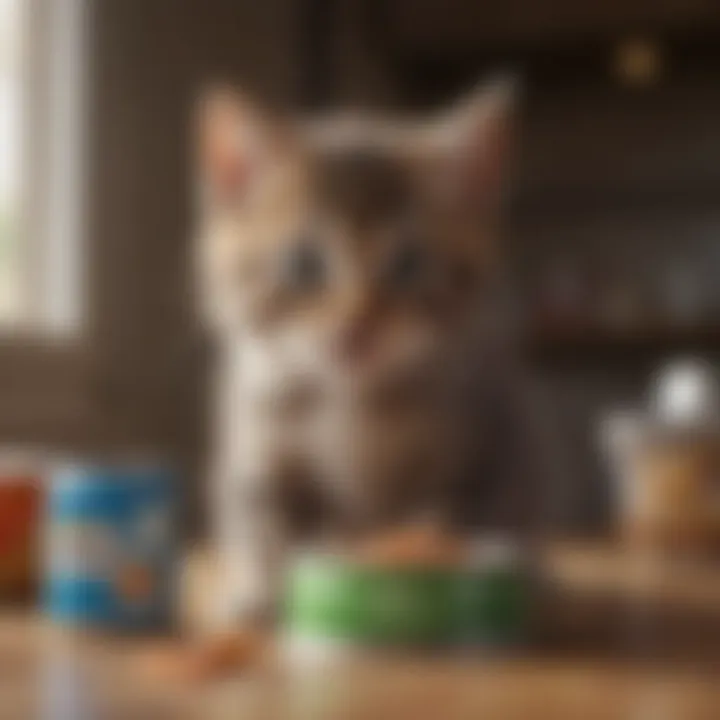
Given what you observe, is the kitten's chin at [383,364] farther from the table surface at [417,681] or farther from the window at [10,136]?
the window at [10,136]

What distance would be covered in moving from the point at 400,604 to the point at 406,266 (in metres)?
0.25

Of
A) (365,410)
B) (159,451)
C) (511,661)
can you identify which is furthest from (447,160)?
(159,451)

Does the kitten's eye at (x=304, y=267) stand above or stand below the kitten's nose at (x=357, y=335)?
above

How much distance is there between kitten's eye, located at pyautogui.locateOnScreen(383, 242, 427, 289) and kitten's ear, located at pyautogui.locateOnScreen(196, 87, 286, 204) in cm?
11

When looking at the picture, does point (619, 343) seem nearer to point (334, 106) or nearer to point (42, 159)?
point (334, 106)

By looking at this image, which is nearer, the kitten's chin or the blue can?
the blue can

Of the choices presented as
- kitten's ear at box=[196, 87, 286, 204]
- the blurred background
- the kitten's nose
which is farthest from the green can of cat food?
the blurred background

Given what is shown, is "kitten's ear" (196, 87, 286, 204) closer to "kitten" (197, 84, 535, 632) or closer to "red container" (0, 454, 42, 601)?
"kitten" (197, 84, 535, 632)

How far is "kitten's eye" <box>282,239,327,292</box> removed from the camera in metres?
0.91

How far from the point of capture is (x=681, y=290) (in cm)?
211

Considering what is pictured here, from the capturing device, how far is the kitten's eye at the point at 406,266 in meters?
0.91

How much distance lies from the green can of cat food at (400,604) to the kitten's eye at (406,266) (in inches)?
8.5

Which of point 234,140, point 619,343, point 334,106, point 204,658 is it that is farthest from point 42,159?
point 204,658

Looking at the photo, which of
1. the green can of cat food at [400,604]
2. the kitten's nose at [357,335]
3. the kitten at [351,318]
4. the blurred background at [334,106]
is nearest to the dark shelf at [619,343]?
the blurred background at [334,106]
